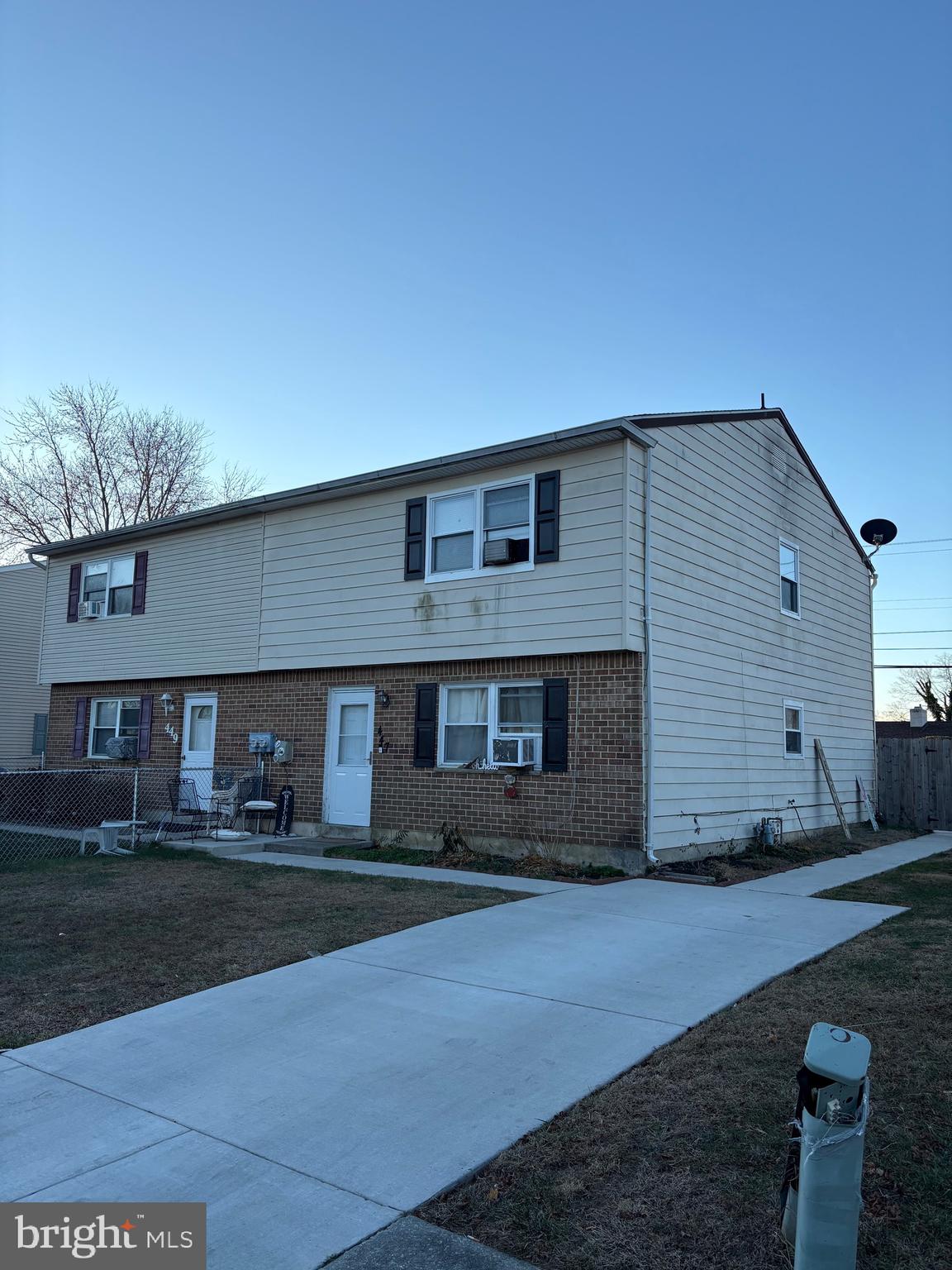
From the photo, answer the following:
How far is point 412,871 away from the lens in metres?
10.8

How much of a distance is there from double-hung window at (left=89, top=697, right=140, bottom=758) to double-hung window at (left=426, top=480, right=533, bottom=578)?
25.7 feet

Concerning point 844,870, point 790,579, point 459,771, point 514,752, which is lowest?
point 844,870

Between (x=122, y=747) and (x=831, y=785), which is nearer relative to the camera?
(x=831, y=785)

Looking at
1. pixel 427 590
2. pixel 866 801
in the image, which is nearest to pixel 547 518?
pixel 427 590

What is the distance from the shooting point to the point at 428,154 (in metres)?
13.9

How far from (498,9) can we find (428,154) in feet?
7.59

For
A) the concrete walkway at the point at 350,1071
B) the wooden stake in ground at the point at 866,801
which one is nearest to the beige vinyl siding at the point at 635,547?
the concrete walkway at the point at 350,1071

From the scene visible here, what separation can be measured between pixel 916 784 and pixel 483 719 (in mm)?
10634

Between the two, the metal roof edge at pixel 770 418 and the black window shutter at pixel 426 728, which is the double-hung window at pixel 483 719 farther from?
the metal roof edge at pixel 770 418

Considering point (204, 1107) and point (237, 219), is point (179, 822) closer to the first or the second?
point (237, 219)

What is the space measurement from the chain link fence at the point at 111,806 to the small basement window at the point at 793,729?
8.55m

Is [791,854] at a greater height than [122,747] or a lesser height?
lesser

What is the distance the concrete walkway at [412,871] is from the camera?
9844 millimetres

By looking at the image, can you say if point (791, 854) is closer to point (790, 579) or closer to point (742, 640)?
point (742, 640)
